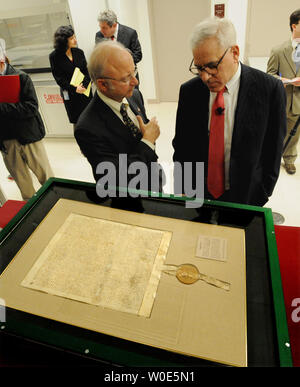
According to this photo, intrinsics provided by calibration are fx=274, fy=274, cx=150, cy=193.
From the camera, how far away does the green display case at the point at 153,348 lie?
893mm

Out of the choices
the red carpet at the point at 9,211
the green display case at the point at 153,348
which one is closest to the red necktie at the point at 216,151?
the green display case at the point at 153,348

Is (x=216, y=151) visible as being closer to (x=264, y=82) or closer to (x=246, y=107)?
(x=246, y=107)

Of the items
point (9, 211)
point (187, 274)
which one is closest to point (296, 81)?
point (187, 274)

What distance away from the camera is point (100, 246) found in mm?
1281

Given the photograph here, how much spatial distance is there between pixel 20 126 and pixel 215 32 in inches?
83.5

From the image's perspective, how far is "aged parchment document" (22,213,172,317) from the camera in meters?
1.08

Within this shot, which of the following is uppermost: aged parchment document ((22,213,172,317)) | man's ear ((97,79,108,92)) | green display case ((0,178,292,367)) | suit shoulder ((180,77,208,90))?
man's ear ((97,79,108,92))

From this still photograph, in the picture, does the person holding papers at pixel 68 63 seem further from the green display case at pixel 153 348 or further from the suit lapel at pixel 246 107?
the green display case at pixel 153 348

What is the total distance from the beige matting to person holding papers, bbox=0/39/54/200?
5.45ft

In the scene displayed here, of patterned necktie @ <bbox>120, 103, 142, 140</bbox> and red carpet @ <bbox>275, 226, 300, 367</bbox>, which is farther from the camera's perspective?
patterned necktie @ <bbox>120, 103, 142, 140</bbox>

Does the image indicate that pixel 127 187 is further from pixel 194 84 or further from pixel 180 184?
pixel 194 84

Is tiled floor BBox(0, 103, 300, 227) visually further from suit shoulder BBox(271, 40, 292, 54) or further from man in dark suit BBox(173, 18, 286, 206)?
suit shoulder BBox(271, 40, 292, 54)

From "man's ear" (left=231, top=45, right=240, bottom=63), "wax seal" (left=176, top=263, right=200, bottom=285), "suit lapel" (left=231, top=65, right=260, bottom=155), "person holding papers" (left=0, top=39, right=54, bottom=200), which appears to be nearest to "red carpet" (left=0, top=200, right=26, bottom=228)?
"person holding papers" (left=0, top=39, right=54, bottom=200)
